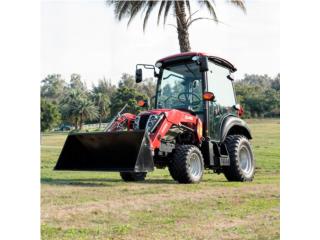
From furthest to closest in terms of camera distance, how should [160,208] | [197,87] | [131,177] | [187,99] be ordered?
[131,177] → [187,99] → [197,87] → [160,208]

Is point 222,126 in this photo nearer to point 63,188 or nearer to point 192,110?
point 192,110

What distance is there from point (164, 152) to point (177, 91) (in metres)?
1.09

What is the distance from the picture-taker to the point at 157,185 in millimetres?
7344

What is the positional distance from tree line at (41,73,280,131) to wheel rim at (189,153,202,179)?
1075 mm

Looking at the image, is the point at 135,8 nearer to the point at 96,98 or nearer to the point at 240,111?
the point at 96,98

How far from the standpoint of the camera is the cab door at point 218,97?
26.1 ft

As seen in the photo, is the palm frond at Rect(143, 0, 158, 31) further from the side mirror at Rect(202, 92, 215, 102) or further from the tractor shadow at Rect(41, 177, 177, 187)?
the tractor shadow at Rect(41, 177, 177, 187)

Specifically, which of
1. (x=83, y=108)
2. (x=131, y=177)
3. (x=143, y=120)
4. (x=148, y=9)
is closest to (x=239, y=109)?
(x=143, y=120)

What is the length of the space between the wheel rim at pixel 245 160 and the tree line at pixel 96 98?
49.5 inches

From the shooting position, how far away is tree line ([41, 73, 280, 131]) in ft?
19.7

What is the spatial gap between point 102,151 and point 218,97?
214 centimetres

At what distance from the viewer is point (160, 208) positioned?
5461 millimetres

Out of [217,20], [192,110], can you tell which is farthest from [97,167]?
[217,20]

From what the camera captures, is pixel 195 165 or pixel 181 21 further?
pixel 195 165
